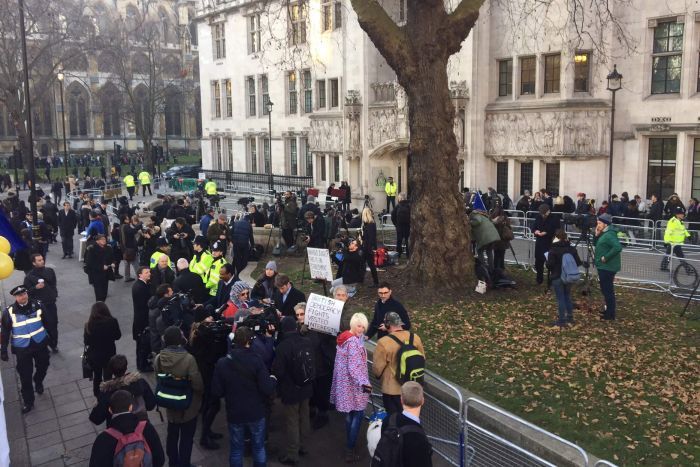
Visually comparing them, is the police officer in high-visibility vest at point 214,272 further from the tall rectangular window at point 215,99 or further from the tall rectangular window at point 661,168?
the tall rectangular window at point 215,99

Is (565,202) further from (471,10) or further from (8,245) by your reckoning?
(8,245)

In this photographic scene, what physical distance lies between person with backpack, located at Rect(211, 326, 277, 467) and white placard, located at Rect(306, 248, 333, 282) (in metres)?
6.01

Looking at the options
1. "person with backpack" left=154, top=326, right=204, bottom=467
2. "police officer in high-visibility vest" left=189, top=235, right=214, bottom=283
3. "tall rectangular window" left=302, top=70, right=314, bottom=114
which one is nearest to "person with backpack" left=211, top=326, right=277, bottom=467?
"person with backpack" left=154, top=326, right=204, bottom=467

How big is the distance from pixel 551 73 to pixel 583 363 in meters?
17.3

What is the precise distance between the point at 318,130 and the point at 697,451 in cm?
2766

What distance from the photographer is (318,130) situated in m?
32.8

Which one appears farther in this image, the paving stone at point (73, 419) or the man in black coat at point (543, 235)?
the man in black coat at point (543, 235)

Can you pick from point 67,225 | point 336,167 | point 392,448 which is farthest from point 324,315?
point 336,167

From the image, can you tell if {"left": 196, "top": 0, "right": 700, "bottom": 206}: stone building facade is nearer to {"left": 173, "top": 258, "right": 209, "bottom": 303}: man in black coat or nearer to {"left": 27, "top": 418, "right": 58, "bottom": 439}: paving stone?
{"left": 173, "top": 258, "right": 209, "bottom": 303}: man in black coat

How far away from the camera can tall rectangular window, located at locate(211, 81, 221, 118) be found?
145 feet

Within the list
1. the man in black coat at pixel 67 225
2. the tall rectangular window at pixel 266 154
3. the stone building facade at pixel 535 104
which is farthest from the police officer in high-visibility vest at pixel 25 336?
the tall rectangular window at pixel 266 154

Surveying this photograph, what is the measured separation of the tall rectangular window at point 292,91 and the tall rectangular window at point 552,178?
17.4 metres

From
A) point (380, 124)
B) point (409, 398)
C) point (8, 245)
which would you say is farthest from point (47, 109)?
point (409, 398)

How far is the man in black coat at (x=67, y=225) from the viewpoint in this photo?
68.1 ft
